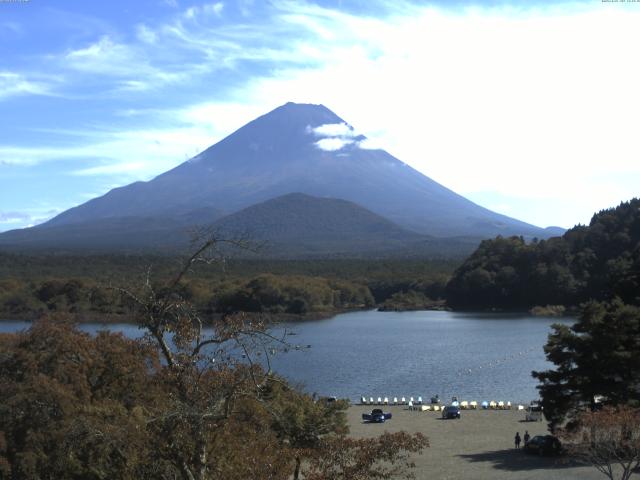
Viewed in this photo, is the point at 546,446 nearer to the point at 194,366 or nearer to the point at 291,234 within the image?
the point at 194,366

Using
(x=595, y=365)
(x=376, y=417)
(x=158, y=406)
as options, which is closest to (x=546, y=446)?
(x=595, y=365)

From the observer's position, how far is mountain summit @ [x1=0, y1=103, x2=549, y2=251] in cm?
14825

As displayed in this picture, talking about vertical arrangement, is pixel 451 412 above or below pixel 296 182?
below

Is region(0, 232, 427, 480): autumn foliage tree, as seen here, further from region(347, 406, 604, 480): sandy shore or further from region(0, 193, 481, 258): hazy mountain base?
region(0, 193, 481, 258): hazy mountain base

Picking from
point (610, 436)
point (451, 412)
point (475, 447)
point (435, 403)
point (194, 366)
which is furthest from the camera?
point (435, 403)

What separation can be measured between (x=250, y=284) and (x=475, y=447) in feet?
123

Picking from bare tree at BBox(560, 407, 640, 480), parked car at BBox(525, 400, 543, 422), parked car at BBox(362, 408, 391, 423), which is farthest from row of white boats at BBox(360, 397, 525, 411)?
bare tree at BBox(560, 407, 640, 480)

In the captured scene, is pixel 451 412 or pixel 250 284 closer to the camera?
pixel 451 412

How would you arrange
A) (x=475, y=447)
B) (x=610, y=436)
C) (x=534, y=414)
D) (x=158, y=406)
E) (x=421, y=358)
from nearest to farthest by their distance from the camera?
1. (x=158, y=406)
2. (x=610, y=436)
3. (x=475, y=447)
4. (x=534, y=414)
5. (x=421, y=358)

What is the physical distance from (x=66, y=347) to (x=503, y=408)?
1428 cm

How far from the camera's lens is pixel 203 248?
4988 mm

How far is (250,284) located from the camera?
52.4 metres

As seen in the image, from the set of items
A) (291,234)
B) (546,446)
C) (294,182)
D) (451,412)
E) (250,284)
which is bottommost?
(451,412)

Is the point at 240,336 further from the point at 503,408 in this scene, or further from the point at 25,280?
the point at 25,280
